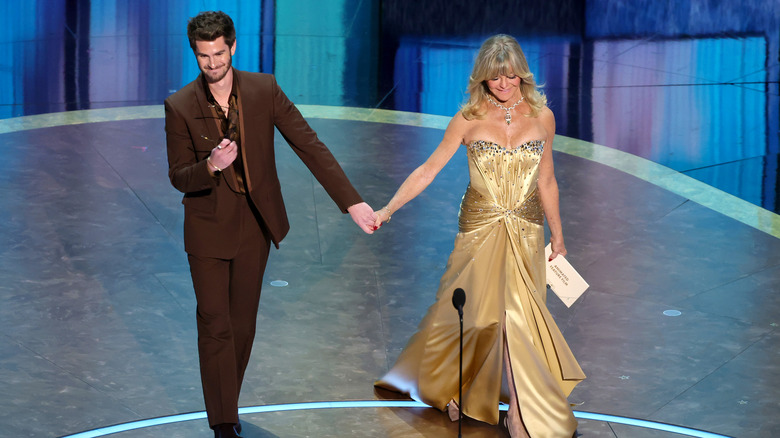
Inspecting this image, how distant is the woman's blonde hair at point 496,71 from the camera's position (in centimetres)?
483

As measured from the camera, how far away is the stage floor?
17.0ft

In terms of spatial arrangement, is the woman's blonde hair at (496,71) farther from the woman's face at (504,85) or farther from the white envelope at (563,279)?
the white envelope at (563,279)

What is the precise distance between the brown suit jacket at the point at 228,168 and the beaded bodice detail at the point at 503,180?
0.80m

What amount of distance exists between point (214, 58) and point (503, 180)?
139 centimetres

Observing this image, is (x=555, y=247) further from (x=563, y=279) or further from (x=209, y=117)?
(x=209, y=117)

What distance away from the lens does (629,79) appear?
11961 millimetres

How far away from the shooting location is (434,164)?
5.09m

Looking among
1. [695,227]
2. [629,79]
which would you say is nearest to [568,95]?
[629,79]

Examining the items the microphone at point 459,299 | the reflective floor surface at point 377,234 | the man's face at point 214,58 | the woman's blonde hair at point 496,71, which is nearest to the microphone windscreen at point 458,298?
the microphone at point 459,299

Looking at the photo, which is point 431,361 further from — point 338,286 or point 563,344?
point 338,286

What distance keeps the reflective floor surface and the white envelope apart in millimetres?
529

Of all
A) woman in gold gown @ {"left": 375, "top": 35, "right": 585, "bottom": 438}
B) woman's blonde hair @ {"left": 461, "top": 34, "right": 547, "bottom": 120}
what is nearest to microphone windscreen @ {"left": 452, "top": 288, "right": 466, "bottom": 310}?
woman in gold gown @ {"left": 375, "top": 35, "right": 585, "bottom": 438}

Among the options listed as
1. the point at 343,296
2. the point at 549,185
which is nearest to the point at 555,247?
the point at 549,185

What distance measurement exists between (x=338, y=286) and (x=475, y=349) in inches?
75.8
